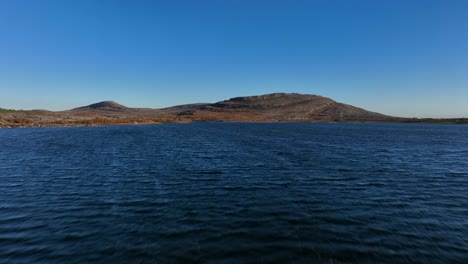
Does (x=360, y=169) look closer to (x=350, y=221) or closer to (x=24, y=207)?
(x=350, y=221)

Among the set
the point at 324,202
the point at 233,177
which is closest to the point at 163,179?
the point at 233,177

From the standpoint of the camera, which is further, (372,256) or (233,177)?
(233,177)

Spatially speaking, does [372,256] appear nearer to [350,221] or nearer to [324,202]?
[350,221]

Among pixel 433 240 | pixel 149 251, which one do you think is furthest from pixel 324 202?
pixel 149 251

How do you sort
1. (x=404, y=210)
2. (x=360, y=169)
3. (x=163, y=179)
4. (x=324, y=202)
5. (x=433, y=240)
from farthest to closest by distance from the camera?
(x=360, y=169), (x=163, y=179), (x=324, y=202), (x=404, y=210), (x=433, y=240)

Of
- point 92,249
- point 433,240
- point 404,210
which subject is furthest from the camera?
point 404,210

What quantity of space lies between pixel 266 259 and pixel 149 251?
611cm

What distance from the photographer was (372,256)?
1295cm

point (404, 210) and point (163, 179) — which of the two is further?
point (163, 179)

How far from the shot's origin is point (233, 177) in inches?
1169

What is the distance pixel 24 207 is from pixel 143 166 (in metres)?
16.4

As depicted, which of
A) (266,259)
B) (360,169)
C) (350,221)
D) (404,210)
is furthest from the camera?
(360,169)

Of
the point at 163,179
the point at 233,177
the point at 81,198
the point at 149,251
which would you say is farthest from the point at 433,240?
the point at 81,198

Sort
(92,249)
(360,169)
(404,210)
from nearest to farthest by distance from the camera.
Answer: (92,249), (404,210), (360,169)
